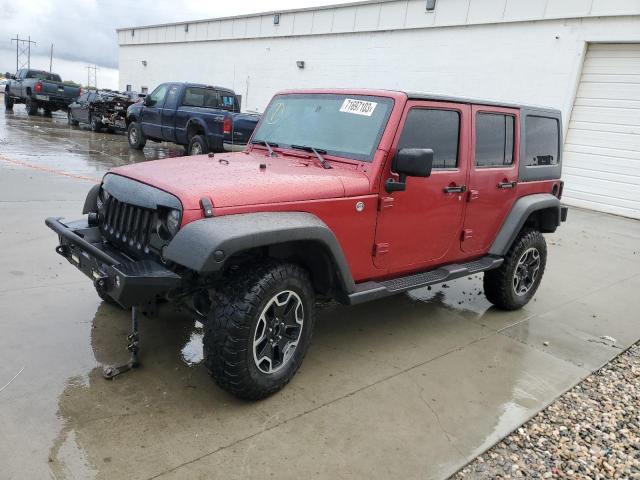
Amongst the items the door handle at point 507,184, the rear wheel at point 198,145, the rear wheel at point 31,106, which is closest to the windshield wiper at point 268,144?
the door handle at point 507,184

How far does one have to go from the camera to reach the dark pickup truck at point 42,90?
21516 millimetres

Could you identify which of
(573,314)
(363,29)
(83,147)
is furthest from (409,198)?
(363,29)

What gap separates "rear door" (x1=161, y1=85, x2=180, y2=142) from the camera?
12766mm

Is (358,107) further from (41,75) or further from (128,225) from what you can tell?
(41,75)

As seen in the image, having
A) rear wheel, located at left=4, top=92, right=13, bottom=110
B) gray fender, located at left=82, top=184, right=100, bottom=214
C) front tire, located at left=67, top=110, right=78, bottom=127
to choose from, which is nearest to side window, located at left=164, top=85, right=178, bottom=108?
front tire, located at left=67, top=110, right=78, bottom=127

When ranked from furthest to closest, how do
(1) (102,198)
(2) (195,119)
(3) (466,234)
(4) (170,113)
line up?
(4) (170,113) < (2) (195,119) < (3) (466,234) < (1) (102,198)

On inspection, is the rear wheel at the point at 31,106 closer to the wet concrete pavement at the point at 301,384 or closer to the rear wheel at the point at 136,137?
the rear wheel at the point at 136,137

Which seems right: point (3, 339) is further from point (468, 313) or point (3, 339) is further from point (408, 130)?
point (468, 313)

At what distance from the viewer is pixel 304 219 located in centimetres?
297

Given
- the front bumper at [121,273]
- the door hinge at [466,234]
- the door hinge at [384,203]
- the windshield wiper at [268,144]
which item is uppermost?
the windshield wiper at [268,144]

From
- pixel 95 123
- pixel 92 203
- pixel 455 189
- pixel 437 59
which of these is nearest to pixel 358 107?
pixel 455 189

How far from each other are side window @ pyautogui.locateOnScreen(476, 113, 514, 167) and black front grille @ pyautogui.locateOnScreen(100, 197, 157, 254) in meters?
2.66

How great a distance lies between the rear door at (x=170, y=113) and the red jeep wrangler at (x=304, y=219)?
360 inches

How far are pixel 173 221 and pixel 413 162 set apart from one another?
149 centimetres
